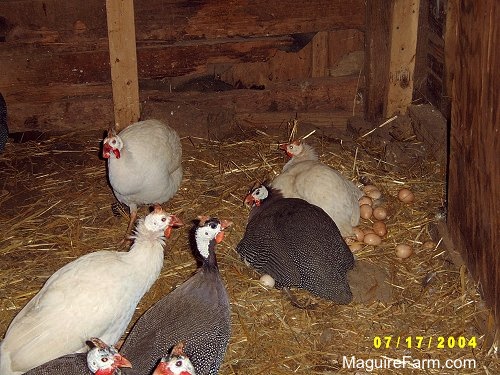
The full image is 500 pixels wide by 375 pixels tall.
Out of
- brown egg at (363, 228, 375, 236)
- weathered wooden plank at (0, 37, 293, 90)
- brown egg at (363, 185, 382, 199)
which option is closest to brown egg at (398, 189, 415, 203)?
brown egg at (363, 185, 382, 199)

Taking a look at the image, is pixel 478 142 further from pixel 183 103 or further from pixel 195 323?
pixel 183 103

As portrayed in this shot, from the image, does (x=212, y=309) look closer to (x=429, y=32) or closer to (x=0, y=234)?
Answer: (x=0, y=234)

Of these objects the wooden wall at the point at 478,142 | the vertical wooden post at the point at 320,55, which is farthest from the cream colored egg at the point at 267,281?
the vertical wooden post at the point at 320,55

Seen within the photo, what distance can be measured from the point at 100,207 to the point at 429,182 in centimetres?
239

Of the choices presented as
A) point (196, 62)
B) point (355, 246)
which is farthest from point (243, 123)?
point (355, 246)

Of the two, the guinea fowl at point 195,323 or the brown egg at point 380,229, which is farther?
the brown egg at point 380,229

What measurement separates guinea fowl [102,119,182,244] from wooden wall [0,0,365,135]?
2.95 ft

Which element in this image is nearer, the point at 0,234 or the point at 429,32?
the point at 0,234

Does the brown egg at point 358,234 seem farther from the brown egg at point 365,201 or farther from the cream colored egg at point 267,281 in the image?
the cream colored egg at point 267,281

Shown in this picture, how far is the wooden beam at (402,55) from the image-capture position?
5547mm

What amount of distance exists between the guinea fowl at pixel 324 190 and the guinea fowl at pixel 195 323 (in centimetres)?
99

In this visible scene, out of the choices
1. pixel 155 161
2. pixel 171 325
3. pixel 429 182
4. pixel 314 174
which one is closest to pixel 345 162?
pixel 429 182

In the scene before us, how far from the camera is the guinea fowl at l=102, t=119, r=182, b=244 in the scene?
183 inches

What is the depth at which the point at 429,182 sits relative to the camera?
5.27m
